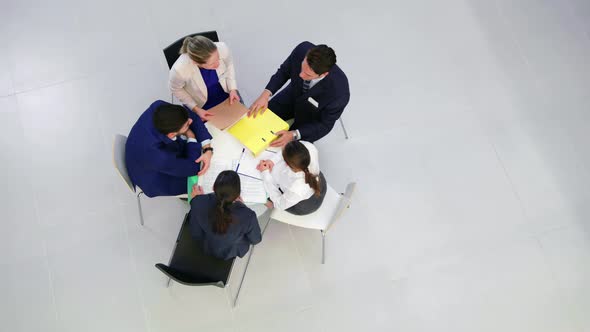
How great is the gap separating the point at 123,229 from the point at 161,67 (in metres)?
1.41

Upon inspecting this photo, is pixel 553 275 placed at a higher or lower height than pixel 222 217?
lower

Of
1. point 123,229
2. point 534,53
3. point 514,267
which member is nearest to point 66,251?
point 123,229

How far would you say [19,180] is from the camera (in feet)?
10.5

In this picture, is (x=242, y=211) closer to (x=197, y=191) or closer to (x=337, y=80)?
(x=197, y=191)

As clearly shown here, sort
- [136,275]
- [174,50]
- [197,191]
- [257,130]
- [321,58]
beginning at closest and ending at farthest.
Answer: [321,58], [197,191], [257,130], [174,50], [136,275]

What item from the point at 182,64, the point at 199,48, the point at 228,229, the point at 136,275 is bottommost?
the point at 136,275

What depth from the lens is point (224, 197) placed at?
206 centimetres

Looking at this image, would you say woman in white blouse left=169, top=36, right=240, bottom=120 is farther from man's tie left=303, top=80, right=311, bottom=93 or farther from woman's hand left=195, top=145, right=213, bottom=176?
man's tie left=303, top=80, right=311, bottom=93

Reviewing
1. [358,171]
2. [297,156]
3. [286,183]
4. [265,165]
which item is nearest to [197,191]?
[265,165]

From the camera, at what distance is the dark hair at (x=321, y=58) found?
230 centimetres

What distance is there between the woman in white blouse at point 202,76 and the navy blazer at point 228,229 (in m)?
0.70

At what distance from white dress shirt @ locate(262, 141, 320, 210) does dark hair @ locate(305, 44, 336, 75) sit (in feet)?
1.46

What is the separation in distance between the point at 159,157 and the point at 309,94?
1006 millimetres

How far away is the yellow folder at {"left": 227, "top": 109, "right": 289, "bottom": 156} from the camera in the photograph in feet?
8.07
